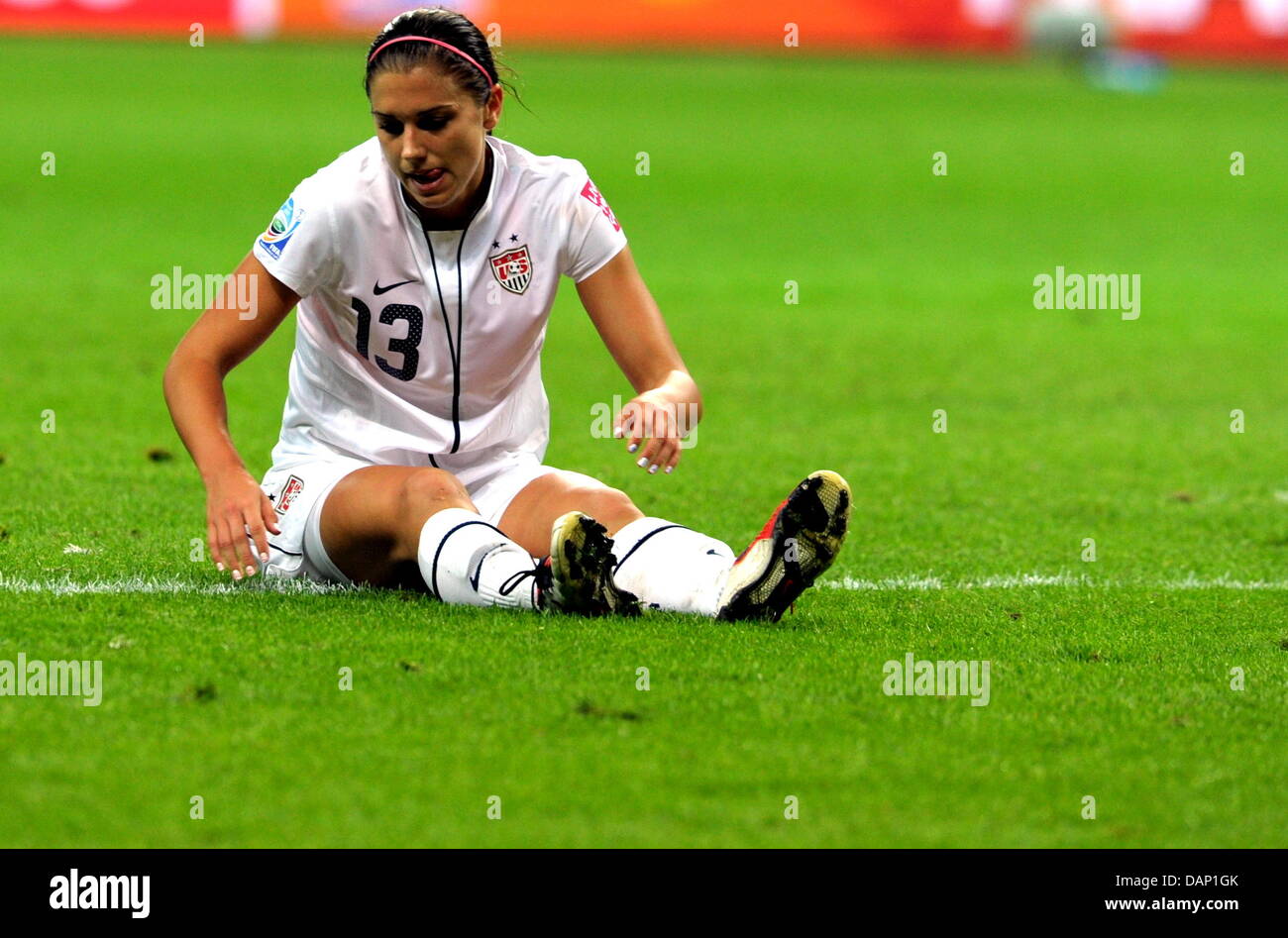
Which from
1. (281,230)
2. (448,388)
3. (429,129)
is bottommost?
(448,388)

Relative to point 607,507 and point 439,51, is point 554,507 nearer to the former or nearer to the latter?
point 607,507

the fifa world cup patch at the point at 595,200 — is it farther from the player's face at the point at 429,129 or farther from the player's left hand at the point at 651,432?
the player's left hand at the point at 651,432

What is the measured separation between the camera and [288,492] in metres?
6.11

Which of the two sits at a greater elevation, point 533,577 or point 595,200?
point 595,200

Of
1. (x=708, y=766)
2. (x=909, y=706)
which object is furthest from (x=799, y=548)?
(x=708, y=766)

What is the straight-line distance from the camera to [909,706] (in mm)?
4973

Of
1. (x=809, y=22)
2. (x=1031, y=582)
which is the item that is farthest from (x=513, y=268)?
(x=809, y=22)

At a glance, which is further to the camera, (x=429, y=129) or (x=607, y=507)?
(x=607, y=507)

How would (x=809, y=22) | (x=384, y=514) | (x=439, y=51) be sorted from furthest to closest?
(x=809, y=22)
(x=384, y=514)
(x=439, y=51)

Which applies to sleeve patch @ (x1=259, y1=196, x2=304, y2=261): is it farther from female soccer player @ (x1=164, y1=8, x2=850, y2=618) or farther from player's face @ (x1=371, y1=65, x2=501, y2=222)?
player's face @ (x1=371, y1=65, x2=501, y2=222)

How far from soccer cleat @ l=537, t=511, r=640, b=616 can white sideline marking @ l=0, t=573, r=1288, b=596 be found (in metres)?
0.68

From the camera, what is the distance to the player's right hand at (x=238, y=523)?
540 centimetres

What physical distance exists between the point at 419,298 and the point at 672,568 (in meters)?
1.11
